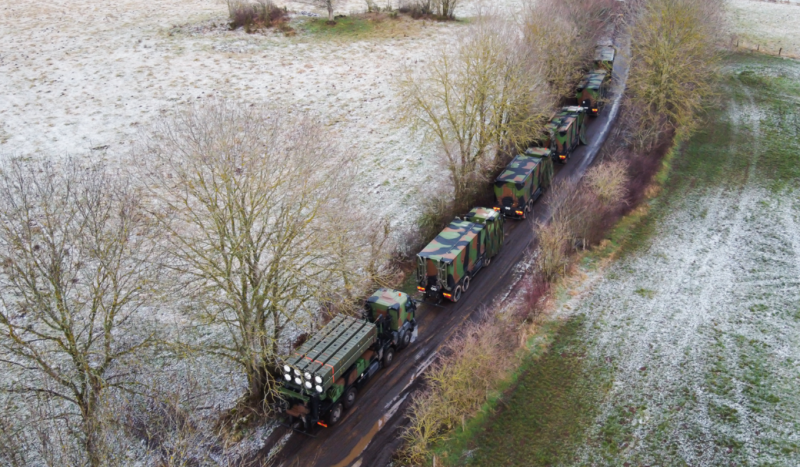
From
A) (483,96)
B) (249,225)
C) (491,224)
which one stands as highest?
(483,96)

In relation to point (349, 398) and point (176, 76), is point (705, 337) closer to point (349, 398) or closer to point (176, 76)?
point (349, 398)

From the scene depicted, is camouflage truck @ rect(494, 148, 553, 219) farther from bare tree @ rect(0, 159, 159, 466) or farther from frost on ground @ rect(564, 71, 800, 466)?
bare tree @ rect(0, 159, 159, 466)

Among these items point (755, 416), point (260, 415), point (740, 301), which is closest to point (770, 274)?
point (740, 301)

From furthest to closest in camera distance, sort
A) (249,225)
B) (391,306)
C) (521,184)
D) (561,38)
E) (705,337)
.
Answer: (561,38), (521,184), (705,337), (391,306), (249,225)

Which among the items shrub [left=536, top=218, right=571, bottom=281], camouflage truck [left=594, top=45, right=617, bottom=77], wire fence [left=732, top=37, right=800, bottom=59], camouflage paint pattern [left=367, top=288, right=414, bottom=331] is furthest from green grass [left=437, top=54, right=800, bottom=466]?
wire fence [left=732, top=37, right=800, bottom=59]

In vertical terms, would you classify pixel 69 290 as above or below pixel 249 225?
below

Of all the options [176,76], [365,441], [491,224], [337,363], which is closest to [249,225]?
[337,363]

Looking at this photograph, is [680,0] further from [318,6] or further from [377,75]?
[318,6]
